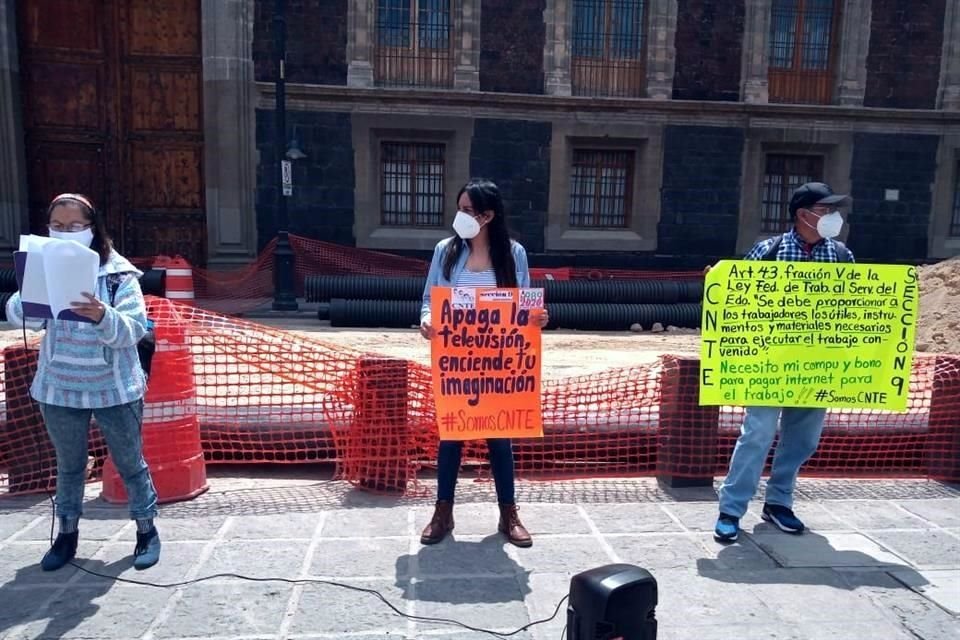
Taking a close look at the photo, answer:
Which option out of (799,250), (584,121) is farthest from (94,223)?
(584,121)

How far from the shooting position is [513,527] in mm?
3672

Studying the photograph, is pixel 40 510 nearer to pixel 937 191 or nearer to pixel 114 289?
pixel 114 289

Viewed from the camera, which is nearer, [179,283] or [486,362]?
[486,362]

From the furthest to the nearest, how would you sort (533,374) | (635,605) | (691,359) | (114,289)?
(691,359) → (533,374) → (114,289) → (635,605)

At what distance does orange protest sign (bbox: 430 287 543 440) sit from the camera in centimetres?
360

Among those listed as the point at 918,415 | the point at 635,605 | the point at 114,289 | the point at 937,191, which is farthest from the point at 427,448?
the point at 937,191

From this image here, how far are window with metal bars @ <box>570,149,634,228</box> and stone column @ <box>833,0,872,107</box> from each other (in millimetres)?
5152

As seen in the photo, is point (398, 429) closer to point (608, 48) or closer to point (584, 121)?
point (584, 121)

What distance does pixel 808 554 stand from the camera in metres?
3.59

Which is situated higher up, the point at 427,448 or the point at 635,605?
the point at 635,605

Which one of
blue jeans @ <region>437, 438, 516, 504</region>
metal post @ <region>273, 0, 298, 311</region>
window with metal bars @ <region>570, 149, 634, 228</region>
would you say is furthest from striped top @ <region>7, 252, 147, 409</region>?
window with metal bars @ <region>570, 149, 634, 228</region>

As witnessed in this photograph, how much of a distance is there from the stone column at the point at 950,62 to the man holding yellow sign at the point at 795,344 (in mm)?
15187

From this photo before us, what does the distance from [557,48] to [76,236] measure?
526 inches

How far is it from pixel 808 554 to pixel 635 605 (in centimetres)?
196
